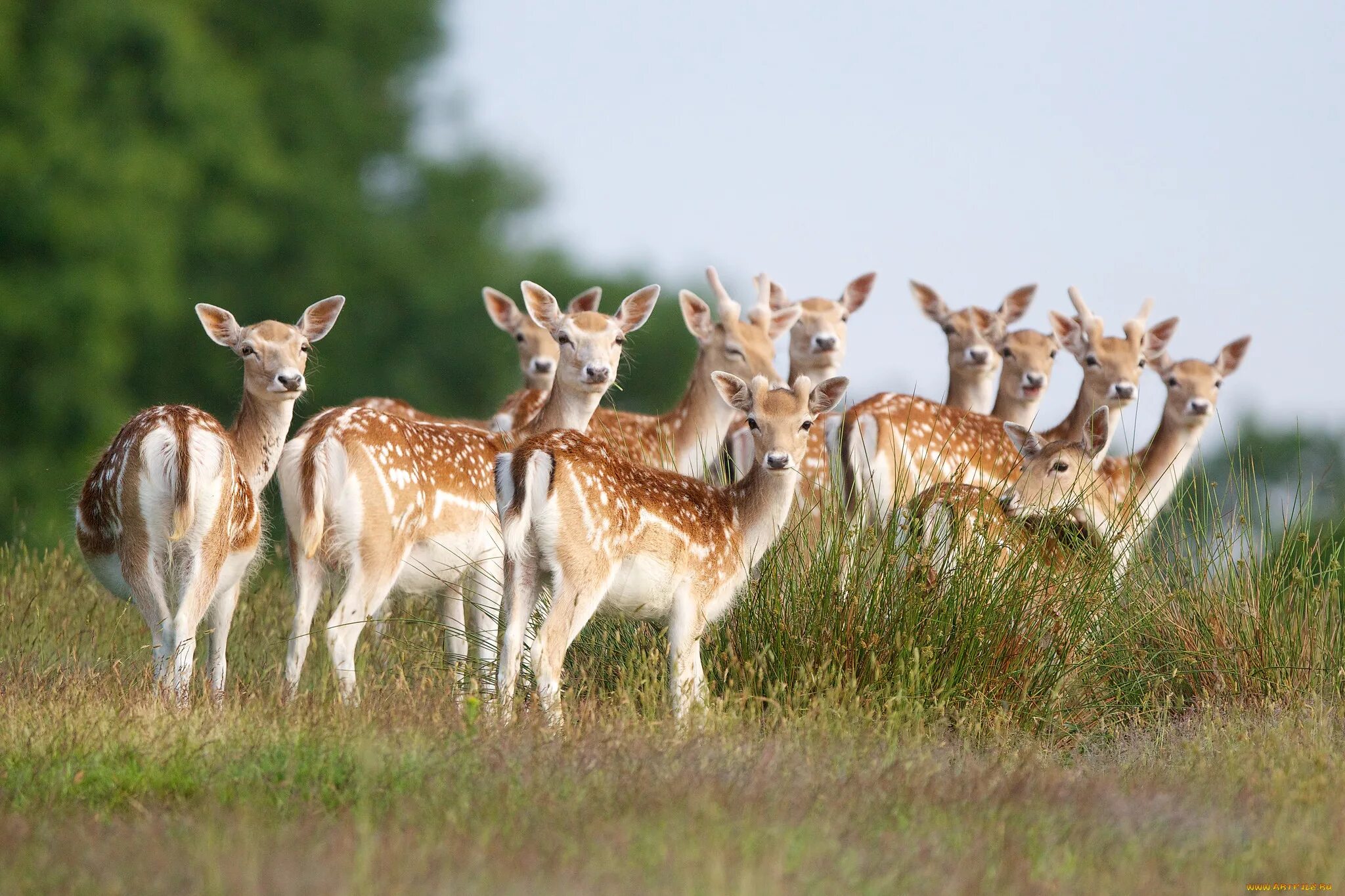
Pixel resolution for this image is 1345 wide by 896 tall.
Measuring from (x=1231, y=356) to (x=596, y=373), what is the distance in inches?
154

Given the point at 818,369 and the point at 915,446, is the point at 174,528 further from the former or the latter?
the point at 818,369

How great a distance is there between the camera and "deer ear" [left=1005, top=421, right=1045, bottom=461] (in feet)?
23.4

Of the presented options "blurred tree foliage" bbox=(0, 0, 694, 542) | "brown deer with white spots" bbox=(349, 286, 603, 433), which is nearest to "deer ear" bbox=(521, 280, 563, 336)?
"brown deer with white spots" bbox=(349, 286, 603, 433)

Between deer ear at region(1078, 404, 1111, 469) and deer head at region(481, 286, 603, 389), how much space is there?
10.4 ft

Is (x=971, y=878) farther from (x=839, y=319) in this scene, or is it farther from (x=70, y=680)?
(x=839, y=319)

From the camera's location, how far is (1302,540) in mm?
6332

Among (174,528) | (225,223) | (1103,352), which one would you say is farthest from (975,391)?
(225,223)

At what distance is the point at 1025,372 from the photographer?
8.79m

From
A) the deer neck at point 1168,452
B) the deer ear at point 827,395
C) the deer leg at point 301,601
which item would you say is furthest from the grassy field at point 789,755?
the deer neck at point 1168,452

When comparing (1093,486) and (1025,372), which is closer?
(1093,486)

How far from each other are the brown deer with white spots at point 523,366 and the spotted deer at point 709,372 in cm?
39

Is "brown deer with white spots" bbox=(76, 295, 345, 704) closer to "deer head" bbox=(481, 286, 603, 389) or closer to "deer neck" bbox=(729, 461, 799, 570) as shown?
"deer neck" bbox=(729, 461, 799, 570)

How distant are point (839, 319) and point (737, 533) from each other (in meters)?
3.54

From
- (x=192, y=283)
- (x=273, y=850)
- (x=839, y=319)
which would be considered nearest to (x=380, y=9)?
(x=192, y=283)
